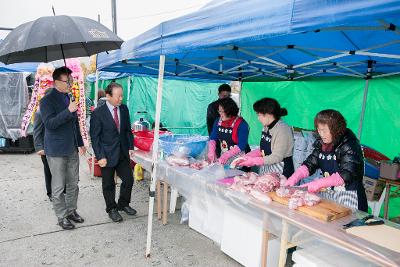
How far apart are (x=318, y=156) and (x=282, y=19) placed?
5.04 ft

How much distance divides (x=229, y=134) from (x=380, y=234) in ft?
7.39

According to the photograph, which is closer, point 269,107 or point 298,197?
point 298,197

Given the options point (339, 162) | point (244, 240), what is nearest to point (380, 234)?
point (339, 162)

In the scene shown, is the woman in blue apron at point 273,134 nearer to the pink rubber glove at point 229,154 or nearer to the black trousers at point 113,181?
the pink rubber glove at point 229,154

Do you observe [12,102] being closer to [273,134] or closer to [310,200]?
[273,134]

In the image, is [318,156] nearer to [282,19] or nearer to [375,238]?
[375,238]

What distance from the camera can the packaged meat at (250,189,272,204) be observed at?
8.52 ft

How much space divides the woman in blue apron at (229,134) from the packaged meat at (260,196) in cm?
118

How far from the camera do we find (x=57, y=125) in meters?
3.48

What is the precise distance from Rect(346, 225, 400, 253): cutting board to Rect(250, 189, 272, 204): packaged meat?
2.20ft

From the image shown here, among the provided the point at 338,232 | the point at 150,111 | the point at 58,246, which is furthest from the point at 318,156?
the point at 150,111

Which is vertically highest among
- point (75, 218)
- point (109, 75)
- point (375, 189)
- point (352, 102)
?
point (109, 75)

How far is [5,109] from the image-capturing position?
897 cm

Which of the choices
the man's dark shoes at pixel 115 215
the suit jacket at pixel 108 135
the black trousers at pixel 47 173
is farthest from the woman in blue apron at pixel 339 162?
the black trousers at pixel 47 173
